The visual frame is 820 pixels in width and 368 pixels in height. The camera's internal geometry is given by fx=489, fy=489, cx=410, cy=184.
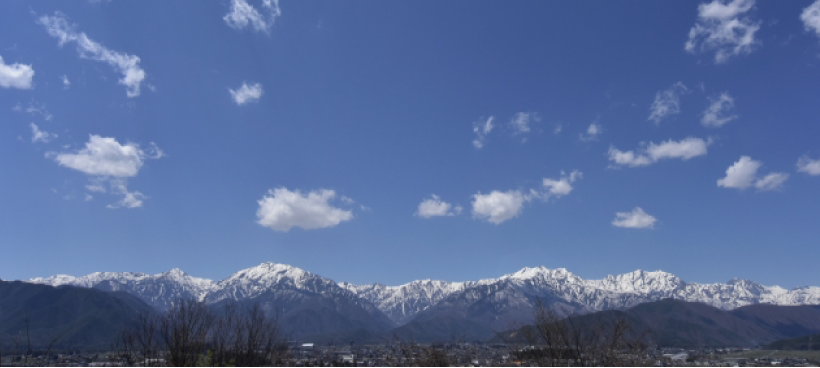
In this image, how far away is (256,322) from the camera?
85.8 metres

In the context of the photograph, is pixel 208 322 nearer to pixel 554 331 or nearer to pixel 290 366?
pixel 290 366

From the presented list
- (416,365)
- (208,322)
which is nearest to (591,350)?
(416,365)

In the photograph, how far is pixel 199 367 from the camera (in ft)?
166

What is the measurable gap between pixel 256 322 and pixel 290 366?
2202 cm

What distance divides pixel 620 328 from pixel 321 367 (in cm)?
4596

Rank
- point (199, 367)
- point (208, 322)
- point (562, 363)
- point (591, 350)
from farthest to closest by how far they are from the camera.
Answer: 1. point (208, 322)
2. point (591, 350)
3. point (562, 363)
4. point (199, 367)

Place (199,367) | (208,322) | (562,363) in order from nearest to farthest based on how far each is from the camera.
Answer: (199,367) → (562,363) → (208,322)

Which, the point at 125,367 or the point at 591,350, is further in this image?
the point at 591,350

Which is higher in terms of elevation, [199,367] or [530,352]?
[199,367]

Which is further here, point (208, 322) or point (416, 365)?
point (208, 322)

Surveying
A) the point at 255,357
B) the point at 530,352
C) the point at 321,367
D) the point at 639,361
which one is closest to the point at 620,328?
the point at 639,361

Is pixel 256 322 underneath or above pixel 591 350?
above

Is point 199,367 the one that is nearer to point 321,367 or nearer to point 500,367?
point 321,367

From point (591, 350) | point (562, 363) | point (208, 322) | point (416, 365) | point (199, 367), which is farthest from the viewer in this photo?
point (208, 322)
